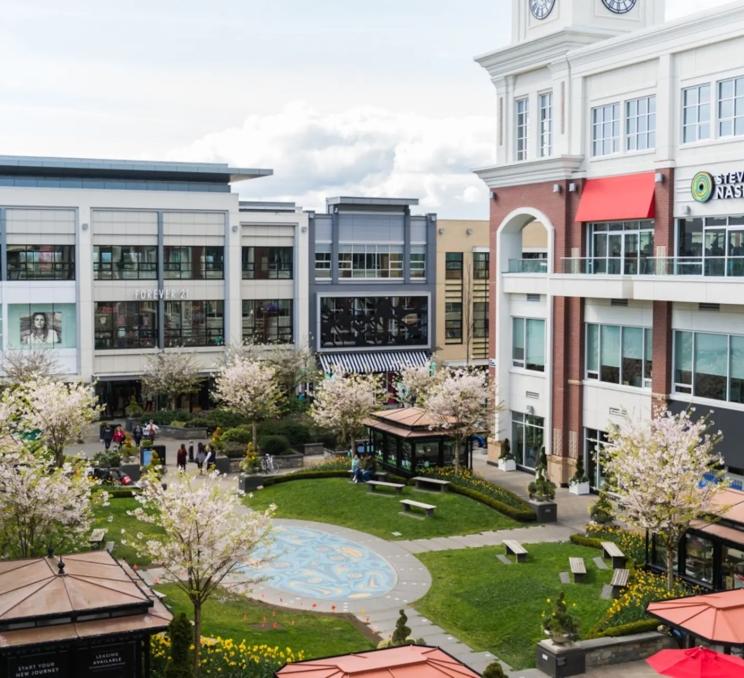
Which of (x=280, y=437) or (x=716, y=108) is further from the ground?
(x=716, y=108)

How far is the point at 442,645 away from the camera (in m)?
25.7

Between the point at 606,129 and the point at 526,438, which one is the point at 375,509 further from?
the point at 606,129

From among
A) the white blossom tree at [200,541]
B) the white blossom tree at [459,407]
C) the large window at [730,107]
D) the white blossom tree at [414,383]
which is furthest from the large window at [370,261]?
the white blossom tree at [200,541]

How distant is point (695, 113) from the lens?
3922 cm

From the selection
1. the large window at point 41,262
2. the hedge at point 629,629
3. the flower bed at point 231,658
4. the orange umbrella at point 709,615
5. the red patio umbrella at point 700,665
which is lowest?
the hedge at point 629,629

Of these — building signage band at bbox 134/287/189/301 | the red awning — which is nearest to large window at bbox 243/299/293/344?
building signage band at bbox 134/287/189/301

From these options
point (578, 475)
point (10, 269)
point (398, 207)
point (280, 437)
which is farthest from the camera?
point (398, 207)

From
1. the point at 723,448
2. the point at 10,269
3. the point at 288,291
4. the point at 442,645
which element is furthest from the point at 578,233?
the point at 10,269

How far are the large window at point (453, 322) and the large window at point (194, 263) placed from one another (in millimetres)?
18853

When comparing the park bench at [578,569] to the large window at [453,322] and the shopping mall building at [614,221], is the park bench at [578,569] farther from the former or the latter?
the large window at [453,322]

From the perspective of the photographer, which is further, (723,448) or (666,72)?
(666,72)

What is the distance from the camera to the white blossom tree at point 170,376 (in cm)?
6431

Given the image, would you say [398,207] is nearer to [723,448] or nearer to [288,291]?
[288,291]

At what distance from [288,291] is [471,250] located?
642 inches
